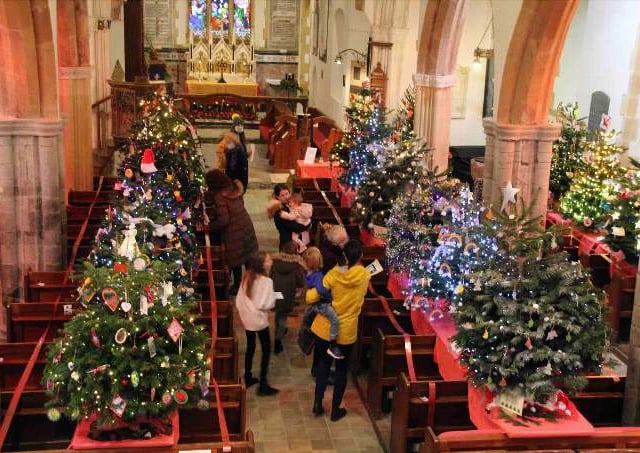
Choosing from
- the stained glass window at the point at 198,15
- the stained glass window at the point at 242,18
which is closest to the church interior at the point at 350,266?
the stained glass window at the point at 198,15

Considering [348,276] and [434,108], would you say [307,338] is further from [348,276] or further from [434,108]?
[434,108]

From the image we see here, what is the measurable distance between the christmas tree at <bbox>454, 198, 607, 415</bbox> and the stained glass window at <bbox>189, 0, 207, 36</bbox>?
2196 cm

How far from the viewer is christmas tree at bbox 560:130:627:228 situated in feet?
35.7

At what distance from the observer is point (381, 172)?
10.2 metres

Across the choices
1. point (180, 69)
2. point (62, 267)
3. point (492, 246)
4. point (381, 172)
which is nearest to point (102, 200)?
point (62, 267)

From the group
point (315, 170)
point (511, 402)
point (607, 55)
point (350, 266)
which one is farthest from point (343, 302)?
point (607, 55)

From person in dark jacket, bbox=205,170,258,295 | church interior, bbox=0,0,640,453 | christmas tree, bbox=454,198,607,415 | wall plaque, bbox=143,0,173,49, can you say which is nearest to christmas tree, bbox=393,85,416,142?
church interior, bbox=0,0,640,453

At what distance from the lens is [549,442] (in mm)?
5680

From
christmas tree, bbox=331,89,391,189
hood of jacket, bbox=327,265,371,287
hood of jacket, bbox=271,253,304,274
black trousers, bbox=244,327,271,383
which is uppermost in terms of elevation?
christmas tree, bbox=331,89,391,189

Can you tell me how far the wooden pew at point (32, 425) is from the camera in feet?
19.9

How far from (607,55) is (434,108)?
330 cm

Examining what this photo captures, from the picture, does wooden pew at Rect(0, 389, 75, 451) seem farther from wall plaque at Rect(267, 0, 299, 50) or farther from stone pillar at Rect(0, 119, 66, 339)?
wall plaque at Rect(267, 0, 299, 50)

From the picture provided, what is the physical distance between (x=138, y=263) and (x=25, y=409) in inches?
56.7

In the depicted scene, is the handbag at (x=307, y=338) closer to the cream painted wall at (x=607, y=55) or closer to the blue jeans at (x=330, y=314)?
the blue jeans at (x=330, y=314)
